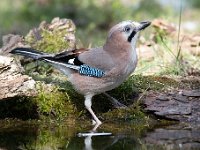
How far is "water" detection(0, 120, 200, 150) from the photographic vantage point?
6.58 m

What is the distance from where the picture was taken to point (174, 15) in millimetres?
13430

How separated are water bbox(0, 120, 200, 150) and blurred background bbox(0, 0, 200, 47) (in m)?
5.14

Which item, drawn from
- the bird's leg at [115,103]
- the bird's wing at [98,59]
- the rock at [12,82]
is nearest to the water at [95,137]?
the bird's leg at [115,103]

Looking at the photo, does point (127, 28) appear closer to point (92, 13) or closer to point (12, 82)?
point (12, 82)

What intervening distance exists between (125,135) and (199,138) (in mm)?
742

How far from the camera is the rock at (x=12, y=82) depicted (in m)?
7.48

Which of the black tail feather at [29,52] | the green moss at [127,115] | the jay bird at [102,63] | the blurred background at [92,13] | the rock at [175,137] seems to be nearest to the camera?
the rock at [175,137]

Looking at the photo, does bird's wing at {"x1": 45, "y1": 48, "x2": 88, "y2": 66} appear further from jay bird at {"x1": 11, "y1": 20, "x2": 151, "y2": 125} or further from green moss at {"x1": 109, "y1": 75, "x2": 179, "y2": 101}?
green moss at {"x1": 109, "y1": 75, "x2": 179, "y2": 101}

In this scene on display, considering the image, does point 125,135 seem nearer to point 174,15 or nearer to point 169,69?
point 169,69

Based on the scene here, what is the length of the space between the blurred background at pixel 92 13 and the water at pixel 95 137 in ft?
16.9

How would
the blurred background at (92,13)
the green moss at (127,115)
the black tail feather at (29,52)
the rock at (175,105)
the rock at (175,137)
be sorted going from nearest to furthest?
the rock at (175,137) → the rock at (175,105) → the green moss at (127,115) → the black tail feather at (29,52) → the blurred background at (92,13)

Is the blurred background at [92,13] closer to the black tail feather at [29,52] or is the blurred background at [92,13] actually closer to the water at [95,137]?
the black tail feather at [29,52]

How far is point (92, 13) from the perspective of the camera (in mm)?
13805

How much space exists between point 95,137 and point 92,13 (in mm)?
7099
